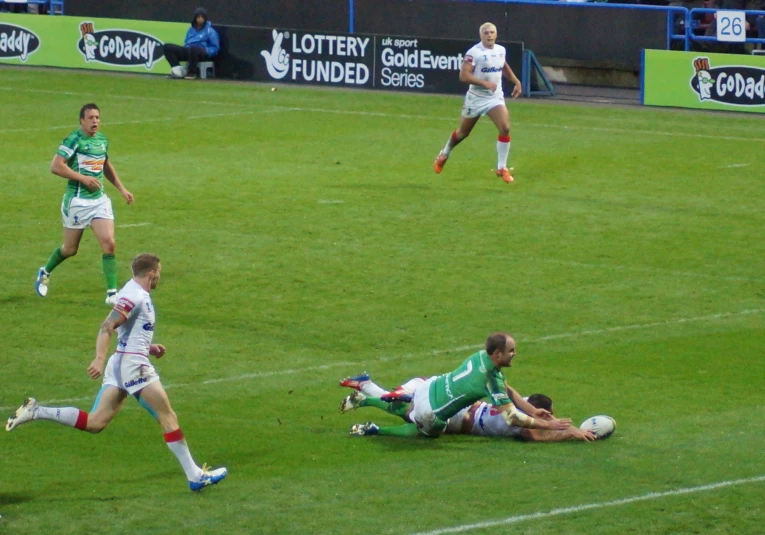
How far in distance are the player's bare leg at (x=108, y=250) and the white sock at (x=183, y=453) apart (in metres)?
5.55

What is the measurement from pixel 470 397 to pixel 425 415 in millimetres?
441

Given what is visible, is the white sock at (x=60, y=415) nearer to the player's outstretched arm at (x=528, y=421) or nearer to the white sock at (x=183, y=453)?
the white sock at (x=183, y=453)

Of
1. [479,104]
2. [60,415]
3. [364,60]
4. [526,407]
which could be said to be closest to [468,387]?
[526,407]

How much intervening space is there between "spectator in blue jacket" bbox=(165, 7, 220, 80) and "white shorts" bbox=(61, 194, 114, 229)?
1984 cm

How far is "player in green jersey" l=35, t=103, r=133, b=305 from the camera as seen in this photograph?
14352 mm

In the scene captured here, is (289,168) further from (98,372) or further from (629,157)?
(98,372)

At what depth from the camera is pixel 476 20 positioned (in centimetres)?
3428

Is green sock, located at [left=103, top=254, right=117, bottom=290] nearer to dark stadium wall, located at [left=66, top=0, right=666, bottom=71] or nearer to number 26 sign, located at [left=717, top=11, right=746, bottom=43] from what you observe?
number 26 sign, located at [left=717, top=11, right=746, bottom=43]

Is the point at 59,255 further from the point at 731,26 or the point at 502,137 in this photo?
the point at 731,26

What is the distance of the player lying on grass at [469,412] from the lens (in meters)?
10.1

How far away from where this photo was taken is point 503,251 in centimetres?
1691

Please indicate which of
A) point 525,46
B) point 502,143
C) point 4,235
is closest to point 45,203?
point 4,235

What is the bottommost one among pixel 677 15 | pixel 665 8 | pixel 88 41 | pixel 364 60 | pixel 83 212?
pixel 83 212

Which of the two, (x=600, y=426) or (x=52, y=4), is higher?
(x=52, y=4)
